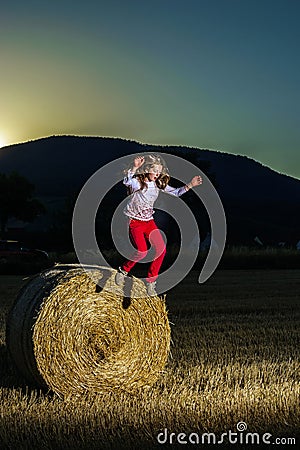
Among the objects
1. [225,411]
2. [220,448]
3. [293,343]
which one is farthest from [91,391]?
[293,343]

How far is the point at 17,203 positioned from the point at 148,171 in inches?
2667

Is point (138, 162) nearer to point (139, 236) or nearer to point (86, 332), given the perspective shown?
point (139, 236)

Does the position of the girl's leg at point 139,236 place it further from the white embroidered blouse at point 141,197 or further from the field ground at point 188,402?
the field ground at point 188,402

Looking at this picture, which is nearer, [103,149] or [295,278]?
[295,278]

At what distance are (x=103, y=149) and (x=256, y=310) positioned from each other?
328 feet

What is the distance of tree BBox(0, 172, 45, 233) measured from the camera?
74250 millimetres

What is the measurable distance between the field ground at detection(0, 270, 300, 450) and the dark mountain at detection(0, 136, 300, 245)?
7195cm

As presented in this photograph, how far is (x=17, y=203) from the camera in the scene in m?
74.6

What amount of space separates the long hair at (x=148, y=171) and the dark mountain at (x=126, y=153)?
7462 cm

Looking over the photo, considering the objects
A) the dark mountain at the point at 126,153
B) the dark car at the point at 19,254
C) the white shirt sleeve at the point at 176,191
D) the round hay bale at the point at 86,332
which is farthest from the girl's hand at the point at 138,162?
the dark mountain at the point at 126,153

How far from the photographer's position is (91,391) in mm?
8094

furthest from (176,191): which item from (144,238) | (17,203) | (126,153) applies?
(126,153)

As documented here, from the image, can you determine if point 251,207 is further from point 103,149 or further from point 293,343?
point 293,343

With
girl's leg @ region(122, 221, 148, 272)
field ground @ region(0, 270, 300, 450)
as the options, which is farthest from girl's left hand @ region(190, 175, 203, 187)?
field ground @ region(0, 270, 300, 450)
